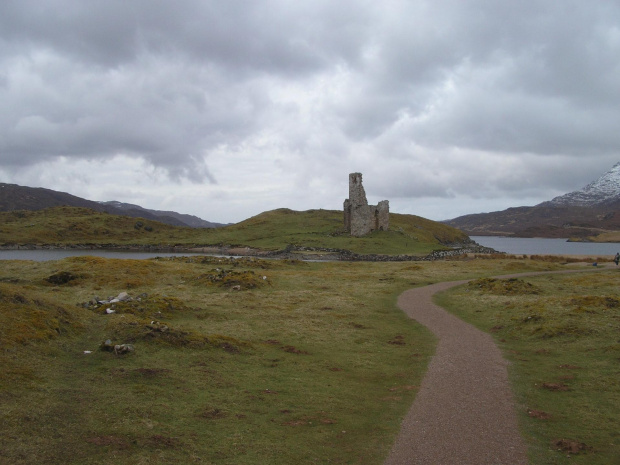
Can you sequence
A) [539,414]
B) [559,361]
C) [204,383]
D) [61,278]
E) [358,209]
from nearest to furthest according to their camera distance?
[539,414] → [204,383] → [559,361] → [61,278] → [358,209]

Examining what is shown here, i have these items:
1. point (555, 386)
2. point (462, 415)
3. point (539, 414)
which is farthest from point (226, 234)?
point (539, 414)

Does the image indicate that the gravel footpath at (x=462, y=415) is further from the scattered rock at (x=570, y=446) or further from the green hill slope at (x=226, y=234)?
the green hill slope at (x=226, y=234)

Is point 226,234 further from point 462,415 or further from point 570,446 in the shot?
point 570,446

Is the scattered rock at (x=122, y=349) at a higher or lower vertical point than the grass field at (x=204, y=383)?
higher

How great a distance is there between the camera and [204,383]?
1367cm

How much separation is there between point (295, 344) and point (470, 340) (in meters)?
9.04

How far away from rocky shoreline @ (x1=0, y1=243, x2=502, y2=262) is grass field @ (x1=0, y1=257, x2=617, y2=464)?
5823 centimetres

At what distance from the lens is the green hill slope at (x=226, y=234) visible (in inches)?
4136

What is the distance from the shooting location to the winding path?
10.1 metres

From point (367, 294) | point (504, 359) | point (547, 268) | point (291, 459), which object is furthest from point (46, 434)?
point (547, 268)

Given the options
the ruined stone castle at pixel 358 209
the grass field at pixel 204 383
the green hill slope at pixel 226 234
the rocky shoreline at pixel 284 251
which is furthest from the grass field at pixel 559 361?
the ruined stone castle at pixel 358 209

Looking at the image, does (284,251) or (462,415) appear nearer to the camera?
(462,415)

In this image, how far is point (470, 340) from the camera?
21.9 m

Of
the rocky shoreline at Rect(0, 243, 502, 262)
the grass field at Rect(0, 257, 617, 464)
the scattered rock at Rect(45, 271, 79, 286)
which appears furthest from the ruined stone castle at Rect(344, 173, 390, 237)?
the grass field at Rect(0, 257, 617, 464)
